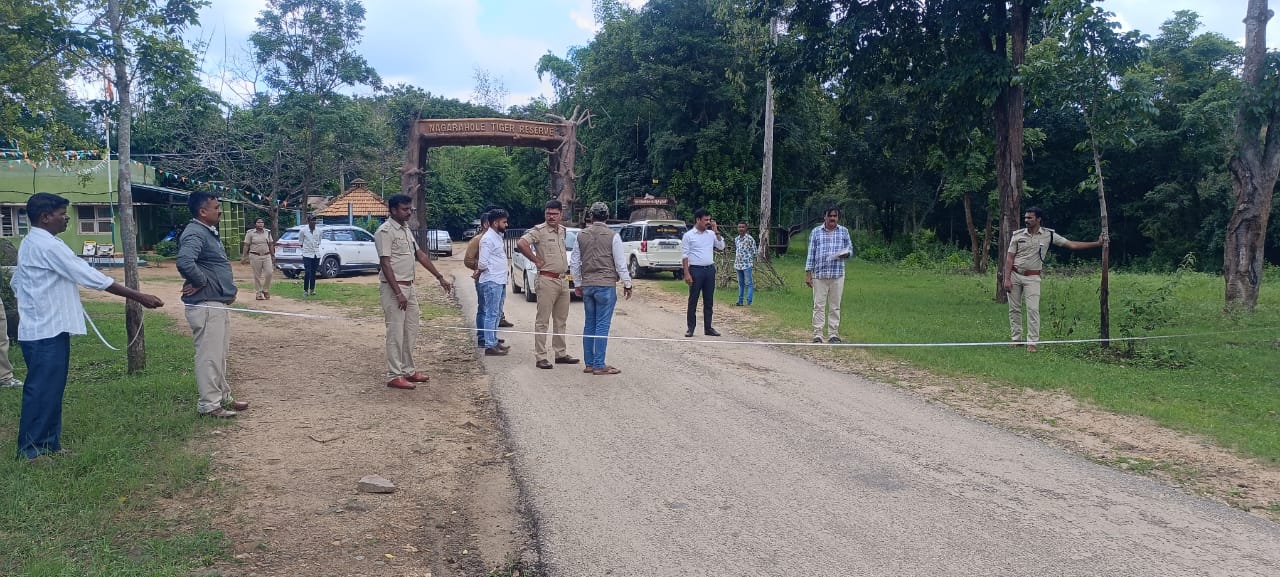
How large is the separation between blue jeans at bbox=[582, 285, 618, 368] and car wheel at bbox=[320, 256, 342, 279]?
1776cm

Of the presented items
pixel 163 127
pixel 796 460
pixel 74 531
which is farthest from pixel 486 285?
pixel 163 127

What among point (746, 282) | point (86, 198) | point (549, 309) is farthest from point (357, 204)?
point (549, 309)

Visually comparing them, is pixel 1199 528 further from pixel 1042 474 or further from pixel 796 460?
pixel 796 460

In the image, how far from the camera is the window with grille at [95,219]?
2994 cm

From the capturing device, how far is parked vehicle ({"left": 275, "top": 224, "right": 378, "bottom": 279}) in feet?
77.6

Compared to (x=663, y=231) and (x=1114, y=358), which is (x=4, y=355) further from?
(x=663, y=231)

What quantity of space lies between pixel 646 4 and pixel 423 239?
13.7 m

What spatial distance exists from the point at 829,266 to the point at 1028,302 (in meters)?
2.47

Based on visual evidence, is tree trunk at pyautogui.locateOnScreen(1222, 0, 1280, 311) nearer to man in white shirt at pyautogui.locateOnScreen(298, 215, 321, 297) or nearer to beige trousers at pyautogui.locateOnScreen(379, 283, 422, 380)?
beige trousers at pyautogui.locateOnScreen(379, 283, 422, 380)

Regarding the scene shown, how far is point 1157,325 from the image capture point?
11.2 meters

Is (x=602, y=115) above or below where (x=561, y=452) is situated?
above

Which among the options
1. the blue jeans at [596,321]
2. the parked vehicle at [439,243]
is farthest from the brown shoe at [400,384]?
the parked vehicle at [439,243]

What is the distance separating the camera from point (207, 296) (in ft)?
21.8

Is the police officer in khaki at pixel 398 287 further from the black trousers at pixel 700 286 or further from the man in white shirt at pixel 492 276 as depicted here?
the black trousers at pixel 700 286
